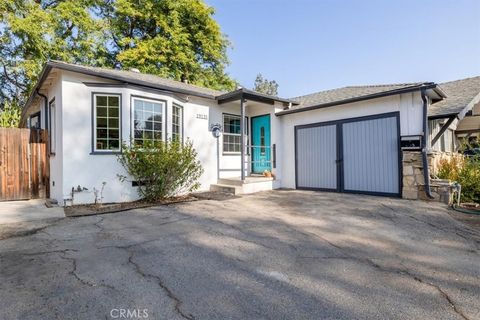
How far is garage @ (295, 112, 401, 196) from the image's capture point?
729 centimetres

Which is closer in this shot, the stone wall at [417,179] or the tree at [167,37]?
the stone wall at [417,179]

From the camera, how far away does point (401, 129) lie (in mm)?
7121

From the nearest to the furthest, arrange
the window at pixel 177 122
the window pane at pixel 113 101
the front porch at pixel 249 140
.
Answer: the window pane at pixel 113 101
the window at pixel 177 122
the front porch at pixel 249 140

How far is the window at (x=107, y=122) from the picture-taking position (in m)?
6.84

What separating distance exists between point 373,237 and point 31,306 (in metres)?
4.19

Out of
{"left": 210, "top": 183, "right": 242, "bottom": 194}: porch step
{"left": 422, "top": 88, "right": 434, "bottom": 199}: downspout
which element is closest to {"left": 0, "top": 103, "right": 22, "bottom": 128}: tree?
{"left": 210, "top": 183, "right": 242, "bottom": 194}: porch step

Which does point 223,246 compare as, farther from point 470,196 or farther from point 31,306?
point 470,196

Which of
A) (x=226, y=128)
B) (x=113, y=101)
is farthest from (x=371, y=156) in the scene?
(x=113, y=101)

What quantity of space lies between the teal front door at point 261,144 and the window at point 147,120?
12.8 ft

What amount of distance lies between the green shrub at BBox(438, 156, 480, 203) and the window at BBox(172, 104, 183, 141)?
24.3 feet

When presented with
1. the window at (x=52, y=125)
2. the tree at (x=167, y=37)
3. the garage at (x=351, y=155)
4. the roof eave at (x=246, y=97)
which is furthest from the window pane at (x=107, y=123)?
the tree at (x=167, y=37)

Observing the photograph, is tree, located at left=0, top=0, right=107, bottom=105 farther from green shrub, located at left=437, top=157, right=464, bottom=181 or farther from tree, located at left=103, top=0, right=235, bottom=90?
green shrub, located at left=437, top=157, right=464, bottom=181

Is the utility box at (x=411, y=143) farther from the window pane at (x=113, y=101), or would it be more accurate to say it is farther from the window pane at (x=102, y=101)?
the window pane at (x=102, y=101)

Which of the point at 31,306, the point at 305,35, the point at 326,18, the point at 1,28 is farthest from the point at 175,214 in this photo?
the point at 1,28
